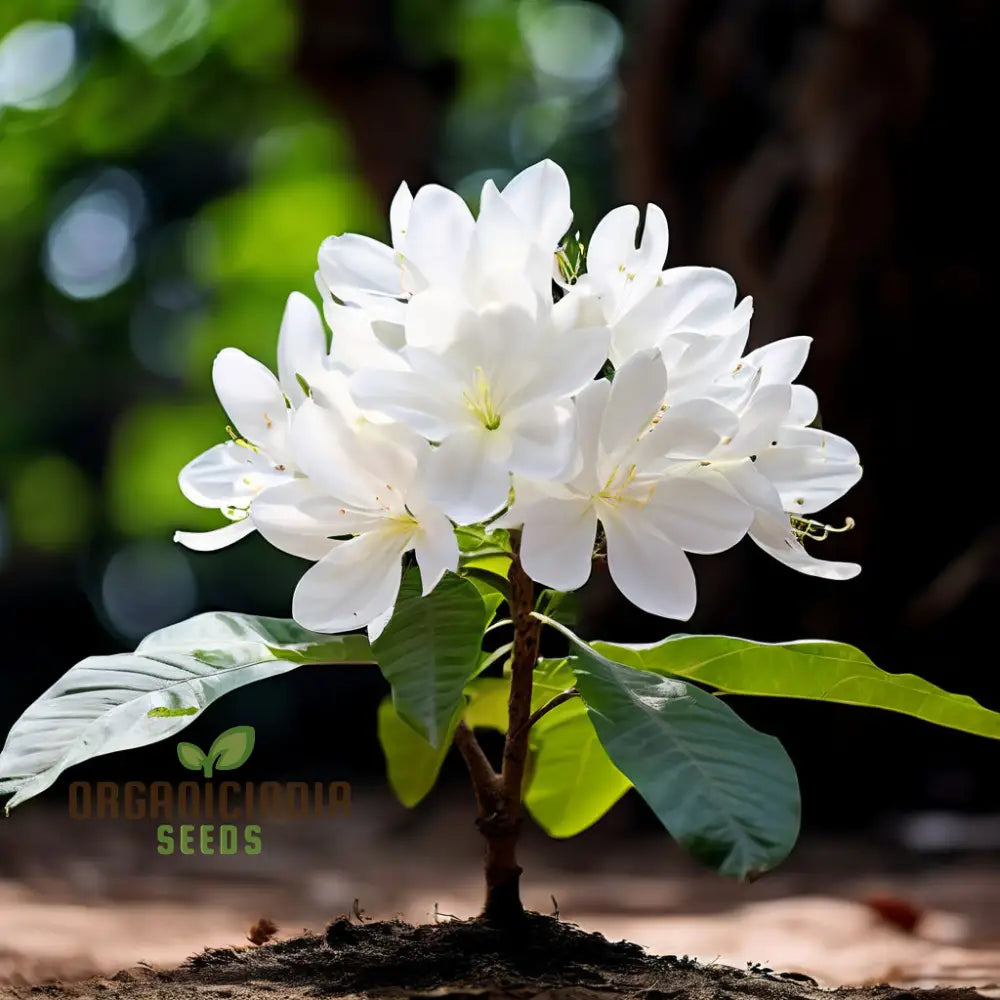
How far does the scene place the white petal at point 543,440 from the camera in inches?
26.0

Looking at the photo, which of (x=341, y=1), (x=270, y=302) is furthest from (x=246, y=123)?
(x=341, y=1)

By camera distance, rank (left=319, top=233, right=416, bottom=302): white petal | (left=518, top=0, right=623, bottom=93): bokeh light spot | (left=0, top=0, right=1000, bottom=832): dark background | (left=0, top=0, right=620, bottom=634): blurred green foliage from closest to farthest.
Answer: (left=319, top=233, right=416, bottom=302): white petal → (left=0, top=0, right=1000, bottom=832): dark background → (left=0, top=0, right=620, bottom=634): blurred green foliage → (left=518, top=0, right=623, bottom=93): bokeh light spot

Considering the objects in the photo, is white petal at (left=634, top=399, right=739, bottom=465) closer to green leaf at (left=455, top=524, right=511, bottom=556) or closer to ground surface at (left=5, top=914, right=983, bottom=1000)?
green leaf at (left=455, top=524, right=511, bottom=556)

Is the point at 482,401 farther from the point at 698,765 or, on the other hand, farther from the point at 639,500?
the point at 698,765

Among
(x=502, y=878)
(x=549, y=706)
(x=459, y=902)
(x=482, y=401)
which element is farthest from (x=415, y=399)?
(x=459, y=902)

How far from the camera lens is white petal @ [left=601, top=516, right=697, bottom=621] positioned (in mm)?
714

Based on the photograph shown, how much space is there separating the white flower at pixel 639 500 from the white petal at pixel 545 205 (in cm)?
13

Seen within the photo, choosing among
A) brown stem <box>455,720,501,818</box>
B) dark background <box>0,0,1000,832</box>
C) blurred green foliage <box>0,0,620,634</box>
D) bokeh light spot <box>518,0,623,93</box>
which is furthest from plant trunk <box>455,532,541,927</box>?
bokeh light spot <box>518,0,623,93</box>

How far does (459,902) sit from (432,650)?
3.23ft

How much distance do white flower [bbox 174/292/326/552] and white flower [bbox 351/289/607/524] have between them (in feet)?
0.29

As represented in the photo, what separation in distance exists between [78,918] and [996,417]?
2.07m

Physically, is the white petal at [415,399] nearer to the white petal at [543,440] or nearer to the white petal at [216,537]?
the white petal at [543,440]

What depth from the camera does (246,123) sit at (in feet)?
18.3

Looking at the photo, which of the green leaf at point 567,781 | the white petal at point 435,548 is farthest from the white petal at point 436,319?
the green leaf at point 567,781
